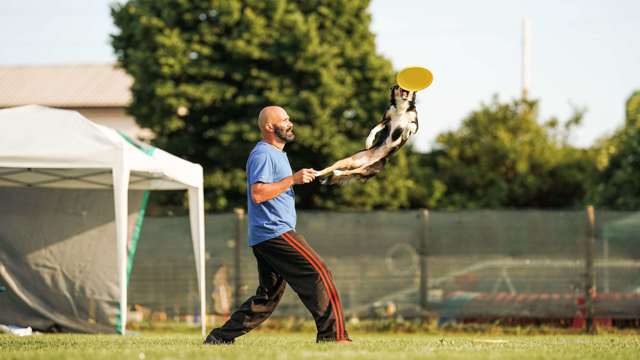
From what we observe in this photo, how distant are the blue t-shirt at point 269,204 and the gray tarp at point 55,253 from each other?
6.94m

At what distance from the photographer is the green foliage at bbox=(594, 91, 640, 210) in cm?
2614

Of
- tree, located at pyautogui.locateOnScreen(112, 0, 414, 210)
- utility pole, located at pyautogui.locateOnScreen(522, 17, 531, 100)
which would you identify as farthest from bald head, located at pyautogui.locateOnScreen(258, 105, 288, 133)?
utility pole, located at pyautogui.locateOnScreen(522, 17, 531, 100)

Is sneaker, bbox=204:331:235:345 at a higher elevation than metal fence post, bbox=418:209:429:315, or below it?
below

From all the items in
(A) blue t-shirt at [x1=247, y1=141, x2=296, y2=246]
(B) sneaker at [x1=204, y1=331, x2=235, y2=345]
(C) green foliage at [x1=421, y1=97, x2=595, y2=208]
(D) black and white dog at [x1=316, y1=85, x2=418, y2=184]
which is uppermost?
(C) green foliage at [x1=421, y1=97, x2=595, y2=208]

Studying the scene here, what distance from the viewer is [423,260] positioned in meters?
16.7

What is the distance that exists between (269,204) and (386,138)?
1.06 metres

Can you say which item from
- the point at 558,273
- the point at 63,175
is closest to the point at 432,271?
the point at 558,273

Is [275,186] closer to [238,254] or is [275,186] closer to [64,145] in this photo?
[64,145]

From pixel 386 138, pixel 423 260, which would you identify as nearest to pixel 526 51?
pixel 423 260

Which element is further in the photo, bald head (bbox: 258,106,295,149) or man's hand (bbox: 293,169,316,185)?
bald head (bbox: 258,106,295,149)

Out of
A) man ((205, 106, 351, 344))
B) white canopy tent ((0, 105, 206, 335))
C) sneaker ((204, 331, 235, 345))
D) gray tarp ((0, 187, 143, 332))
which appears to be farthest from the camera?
gray tarp ((0, 187, 143, 332))

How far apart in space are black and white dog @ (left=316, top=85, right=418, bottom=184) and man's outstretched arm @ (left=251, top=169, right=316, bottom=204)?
0.40 m

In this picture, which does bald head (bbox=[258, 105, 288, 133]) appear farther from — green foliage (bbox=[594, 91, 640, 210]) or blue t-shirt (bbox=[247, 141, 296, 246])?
green foliage (bbox=[594, 91, 640, 210])

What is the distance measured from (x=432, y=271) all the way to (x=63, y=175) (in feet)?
19.2
